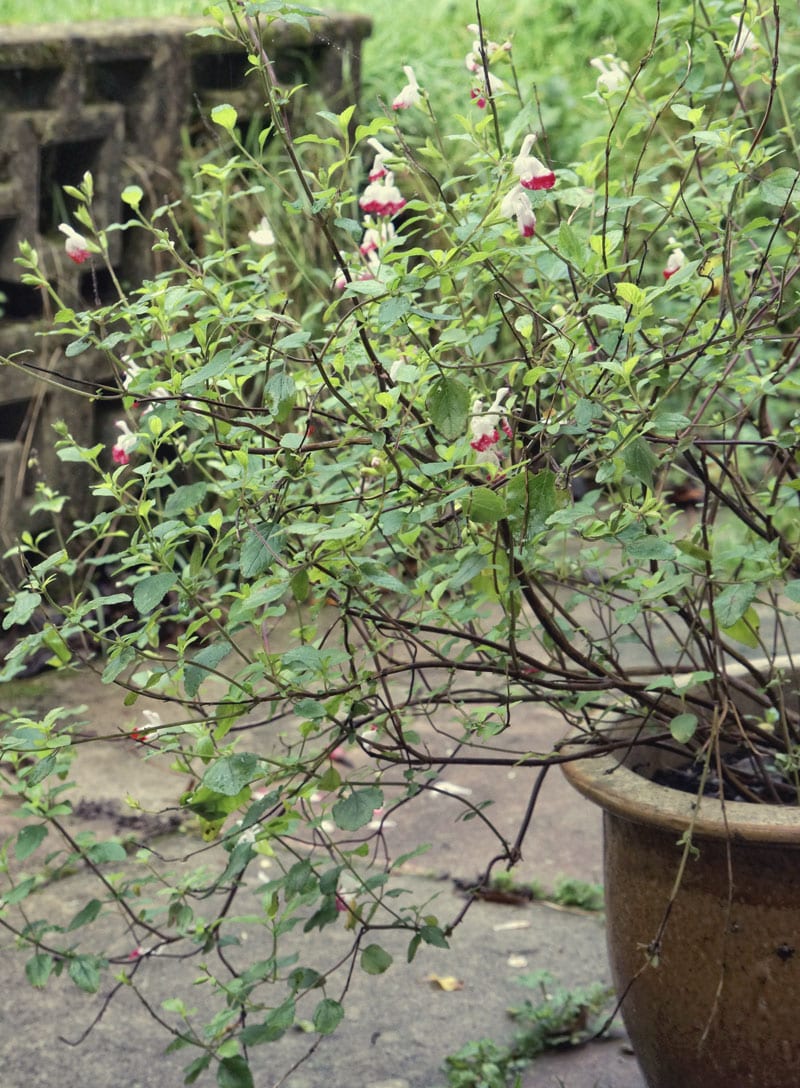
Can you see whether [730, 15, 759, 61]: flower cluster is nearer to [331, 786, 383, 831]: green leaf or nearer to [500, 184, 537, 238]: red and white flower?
[500, 184, 537, 238]: red and white flower

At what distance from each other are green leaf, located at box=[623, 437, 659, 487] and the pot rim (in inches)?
16.8

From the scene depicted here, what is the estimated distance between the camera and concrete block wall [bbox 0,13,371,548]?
3684mm

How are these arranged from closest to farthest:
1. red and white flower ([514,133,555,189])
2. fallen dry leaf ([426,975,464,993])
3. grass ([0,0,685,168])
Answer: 1. red and white flower ([514,133,555,189])
2. fallen dry leaf ([426,975,464,993])
3. grass ([0,0,685,168])

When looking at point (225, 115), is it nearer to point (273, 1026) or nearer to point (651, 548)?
point (651, 548)

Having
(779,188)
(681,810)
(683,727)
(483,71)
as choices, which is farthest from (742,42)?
(681,810)

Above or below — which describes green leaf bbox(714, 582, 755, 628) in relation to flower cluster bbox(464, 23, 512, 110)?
below

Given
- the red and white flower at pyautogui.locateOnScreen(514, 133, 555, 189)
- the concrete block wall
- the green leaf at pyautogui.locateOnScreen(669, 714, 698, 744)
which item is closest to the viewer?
the red and white flower at pyautogui.locateOnScreen(514, 133, 555, 189)

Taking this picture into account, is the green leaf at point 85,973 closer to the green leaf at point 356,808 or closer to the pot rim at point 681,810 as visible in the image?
the green leaf at point 356,808

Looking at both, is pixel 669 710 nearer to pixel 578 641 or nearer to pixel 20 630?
pixel 578 641

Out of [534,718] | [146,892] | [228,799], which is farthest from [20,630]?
[228,799]

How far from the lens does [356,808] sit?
1.64 metres

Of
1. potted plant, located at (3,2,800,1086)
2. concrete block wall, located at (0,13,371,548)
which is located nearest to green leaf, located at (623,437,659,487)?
potted plant, located at (3,2,800,1086)

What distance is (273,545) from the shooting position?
5.11 ft

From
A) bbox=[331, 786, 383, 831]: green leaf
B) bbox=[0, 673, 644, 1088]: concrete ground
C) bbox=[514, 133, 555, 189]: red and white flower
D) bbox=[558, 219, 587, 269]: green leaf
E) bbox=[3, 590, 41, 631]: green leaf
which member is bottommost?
bbox=[0, 673, 644, 1088]: concrete ground
